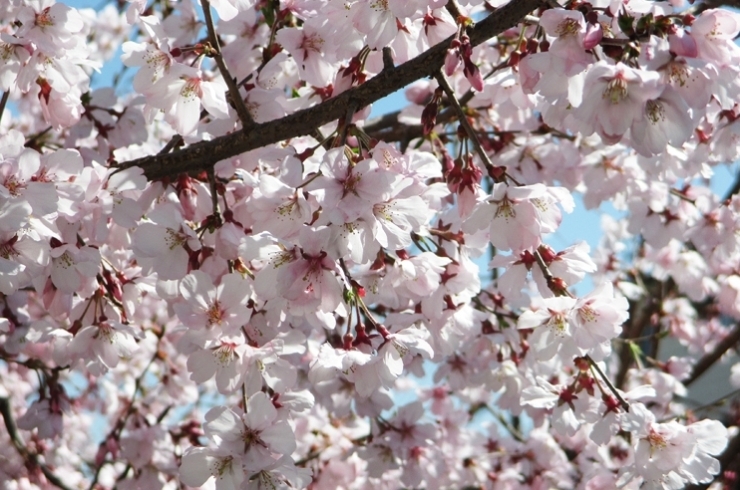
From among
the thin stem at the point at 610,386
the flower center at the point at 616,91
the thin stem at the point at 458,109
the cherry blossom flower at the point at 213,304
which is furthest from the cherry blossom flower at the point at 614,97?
the cherry blossom flower at the point at 213,304

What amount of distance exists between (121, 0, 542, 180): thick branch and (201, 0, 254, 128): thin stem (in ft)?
0.12

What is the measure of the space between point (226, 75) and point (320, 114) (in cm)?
27

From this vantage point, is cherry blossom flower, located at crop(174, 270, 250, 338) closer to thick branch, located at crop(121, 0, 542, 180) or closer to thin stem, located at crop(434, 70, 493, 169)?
thick branch, located at crop(121, 0, 542, 180)

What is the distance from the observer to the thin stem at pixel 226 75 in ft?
6.48

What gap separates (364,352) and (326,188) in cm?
48

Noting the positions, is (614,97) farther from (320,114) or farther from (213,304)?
(213,304)

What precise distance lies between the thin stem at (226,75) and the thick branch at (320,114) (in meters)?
0.04

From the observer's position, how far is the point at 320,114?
2.01m

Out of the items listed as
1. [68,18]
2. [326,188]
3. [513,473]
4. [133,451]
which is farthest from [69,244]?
[513,473]

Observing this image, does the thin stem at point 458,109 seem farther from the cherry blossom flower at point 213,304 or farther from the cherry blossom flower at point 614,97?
the cherry blossom flower at point 213,304

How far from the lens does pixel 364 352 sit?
190 cm

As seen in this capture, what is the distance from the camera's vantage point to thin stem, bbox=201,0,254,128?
1977 mm

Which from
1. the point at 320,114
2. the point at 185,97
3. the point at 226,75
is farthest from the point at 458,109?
the point at 185,97

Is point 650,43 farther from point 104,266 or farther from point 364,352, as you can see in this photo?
point 104,266
